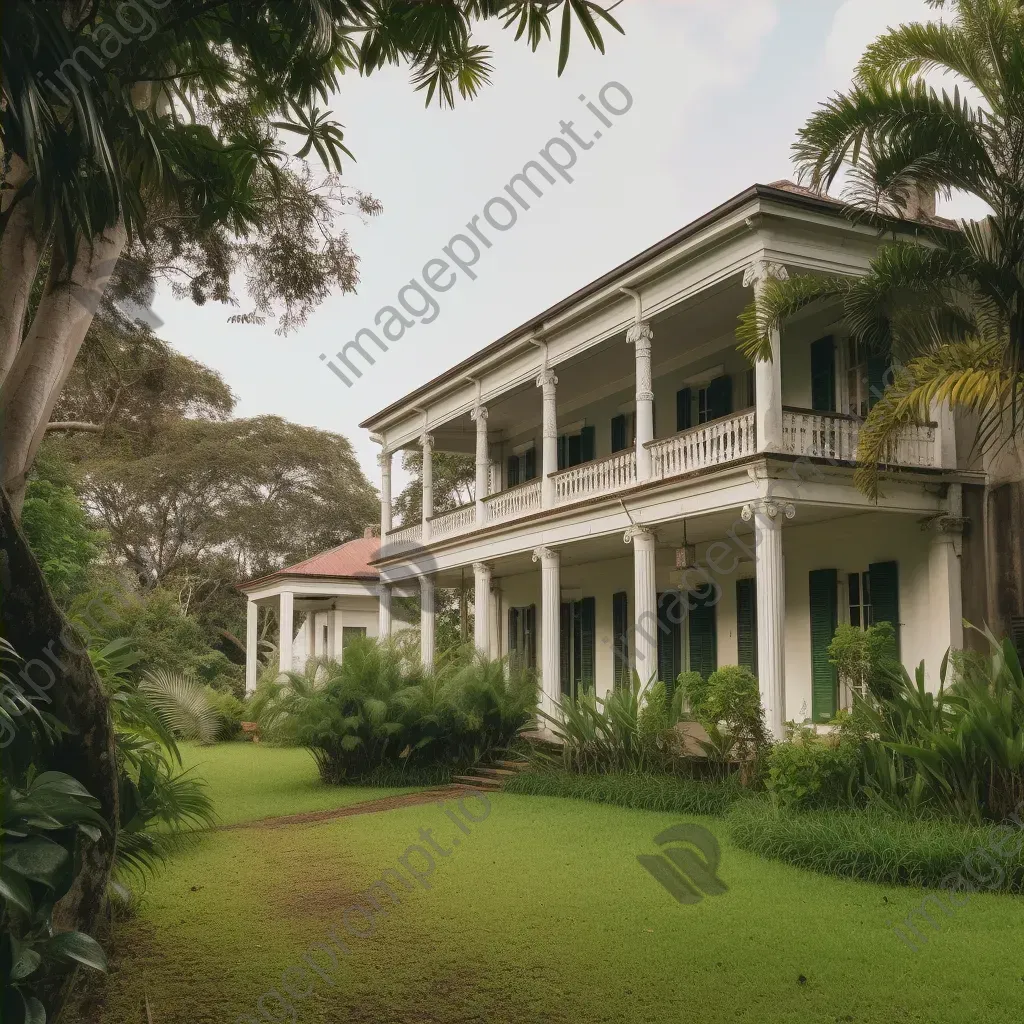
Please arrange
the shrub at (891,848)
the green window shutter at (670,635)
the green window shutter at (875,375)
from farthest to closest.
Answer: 1. the green window shutter at (670,635)
2. the green window shutter at (875,375)
3. the shrub at (891,848)

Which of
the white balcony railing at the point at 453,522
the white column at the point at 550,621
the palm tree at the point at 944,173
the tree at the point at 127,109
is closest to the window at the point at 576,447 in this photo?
the white balcony railing at the point at 453,522

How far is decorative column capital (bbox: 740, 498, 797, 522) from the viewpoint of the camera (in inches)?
455

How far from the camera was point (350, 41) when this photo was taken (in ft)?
17.7

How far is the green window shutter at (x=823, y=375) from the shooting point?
13609mm

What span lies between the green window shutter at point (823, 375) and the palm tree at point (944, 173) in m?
3.24

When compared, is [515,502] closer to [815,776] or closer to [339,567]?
[815,776]

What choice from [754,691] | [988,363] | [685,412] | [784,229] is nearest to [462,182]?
[784,229]

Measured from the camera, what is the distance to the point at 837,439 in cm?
1211

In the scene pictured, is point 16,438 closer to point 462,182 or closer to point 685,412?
point 462,182

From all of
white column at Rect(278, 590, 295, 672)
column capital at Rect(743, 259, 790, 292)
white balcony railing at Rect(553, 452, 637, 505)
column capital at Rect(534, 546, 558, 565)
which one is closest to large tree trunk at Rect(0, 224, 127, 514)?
column capital at Rect(743, 259, 790, 292)

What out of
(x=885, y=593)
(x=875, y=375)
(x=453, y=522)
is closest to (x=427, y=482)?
(x=453, y=522)

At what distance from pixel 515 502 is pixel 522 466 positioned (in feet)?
14.6

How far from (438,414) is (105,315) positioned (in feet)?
33.1

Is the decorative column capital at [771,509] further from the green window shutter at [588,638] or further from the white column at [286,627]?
the white column at [286,627]
